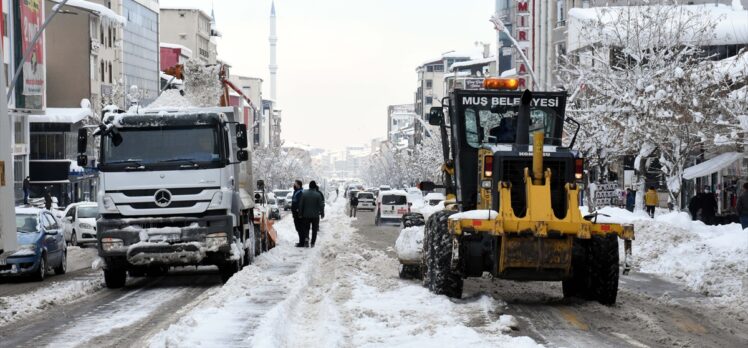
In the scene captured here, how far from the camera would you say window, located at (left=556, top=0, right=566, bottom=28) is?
3531 inches

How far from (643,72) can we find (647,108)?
10.5 ft

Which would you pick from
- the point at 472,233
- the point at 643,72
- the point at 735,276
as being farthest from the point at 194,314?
the point at 643,72

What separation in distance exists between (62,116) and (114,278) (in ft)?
213

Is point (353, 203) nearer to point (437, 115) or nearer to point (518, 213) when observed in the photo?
point (437, 115)

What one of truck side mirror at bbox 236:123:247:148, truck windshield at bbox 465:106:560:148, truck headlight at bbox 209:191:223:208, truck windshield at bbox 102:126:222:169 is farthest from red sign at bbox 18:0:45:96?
truck windshield at bbox 465:106:560:148

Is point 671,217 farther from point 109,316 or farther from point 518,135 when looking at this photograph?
point 109,316

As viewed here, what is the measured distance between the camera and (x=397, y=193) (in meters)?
53.1

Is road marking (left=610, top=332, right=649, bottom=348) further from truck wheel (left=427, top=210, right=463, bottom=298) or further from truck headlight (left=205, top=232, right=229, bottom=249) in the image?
truck headlight (left=205, top=232, right=229, bottom=249)

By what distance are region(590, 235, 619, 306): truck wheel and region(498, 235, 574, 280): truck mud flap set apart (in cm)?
61

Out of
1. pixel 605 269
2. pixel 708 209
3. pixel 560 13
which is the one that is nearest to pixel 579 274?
pixel 605 269

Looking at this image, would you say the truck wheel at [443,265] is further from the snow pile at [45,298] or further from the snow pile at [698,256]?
the snow pile at [45,298]

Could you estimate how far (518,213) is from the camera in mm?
16203

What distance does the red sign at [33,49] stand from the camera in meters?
67.0

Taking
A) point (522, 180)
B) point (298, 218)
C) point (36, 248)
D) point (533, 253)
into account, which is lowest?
point (36, 248)
